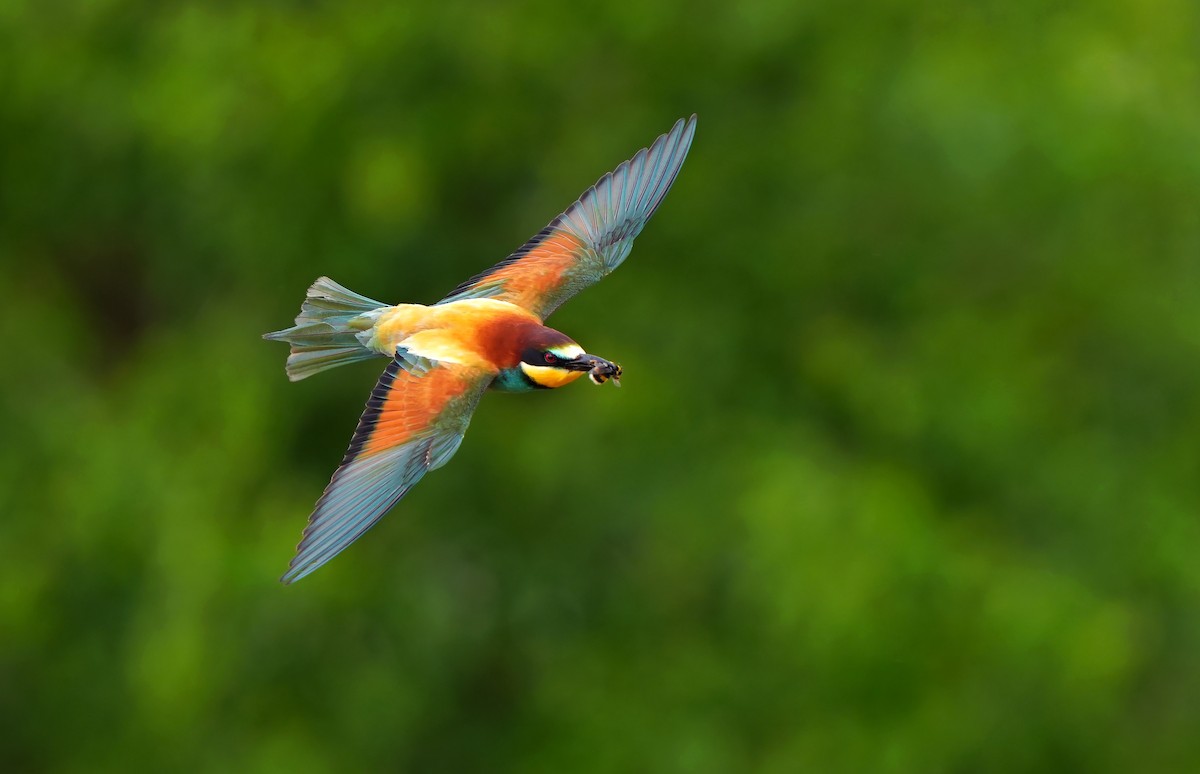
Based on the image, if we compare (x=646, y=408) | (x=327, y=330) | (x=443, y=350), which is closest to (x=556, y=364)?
(x=443, y=350)

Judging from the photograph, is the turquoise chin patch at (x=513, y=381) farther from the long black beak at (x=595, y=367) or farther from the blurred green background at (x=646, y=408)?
the blurred green background at (x=646, y=408)

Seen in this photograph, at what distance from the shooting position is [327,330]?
382 cm

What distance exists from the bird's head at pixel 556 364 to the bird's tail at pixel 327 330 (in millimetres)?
520

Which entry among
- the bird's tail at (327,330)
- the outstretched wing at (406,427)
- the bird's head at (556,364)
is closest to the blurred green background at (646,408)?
the bird's tail at (327,330)

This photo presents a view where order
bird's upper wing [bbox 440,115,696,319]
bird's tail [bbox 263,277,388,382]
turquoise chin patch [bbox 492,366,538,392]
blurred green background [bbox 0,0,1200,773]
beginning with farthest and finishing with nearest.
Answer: blurred green background [bbox 0,0,1200,773], bird's upper wing [bbox 440,115,696,319], bird's tail [bbox 263,277,388,382], turquoise chin patch [bbox 492,366,538,392]

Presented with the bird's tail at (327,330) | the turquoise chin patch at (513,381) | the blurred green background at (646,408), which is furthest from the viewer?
the blurred green background at (646,408)

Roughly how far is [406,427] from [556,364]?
0.37m

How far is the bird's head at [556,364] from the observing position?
126 inches

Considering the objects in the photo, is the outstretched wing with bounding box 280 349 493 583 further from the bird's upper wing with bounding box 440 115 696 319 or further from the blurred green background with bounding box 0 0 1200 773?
the blurred green background with bounding box 0 0 1200 773

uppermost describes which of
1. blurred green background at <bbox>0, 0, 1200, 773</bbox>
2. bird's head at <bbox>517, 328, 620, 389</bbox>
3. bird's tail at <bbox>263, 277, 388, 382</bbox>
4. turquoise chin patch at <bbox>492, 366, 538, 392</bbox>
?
bird's head at <bbox>517, 328, 620, 389</bbox>

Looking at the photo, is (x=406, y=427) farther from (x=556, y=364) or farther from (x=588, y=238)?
(x=588, y=238)

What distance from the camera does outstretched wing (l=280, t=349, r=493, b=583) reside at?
133 inches

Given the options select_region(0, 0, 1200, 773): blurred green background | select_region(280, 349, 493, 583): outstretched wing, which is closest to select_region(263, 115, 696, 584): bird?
select_region(280, 349, 493, 583): outstretched wing

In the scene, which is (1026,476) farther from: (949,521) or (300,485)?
(300,485)
